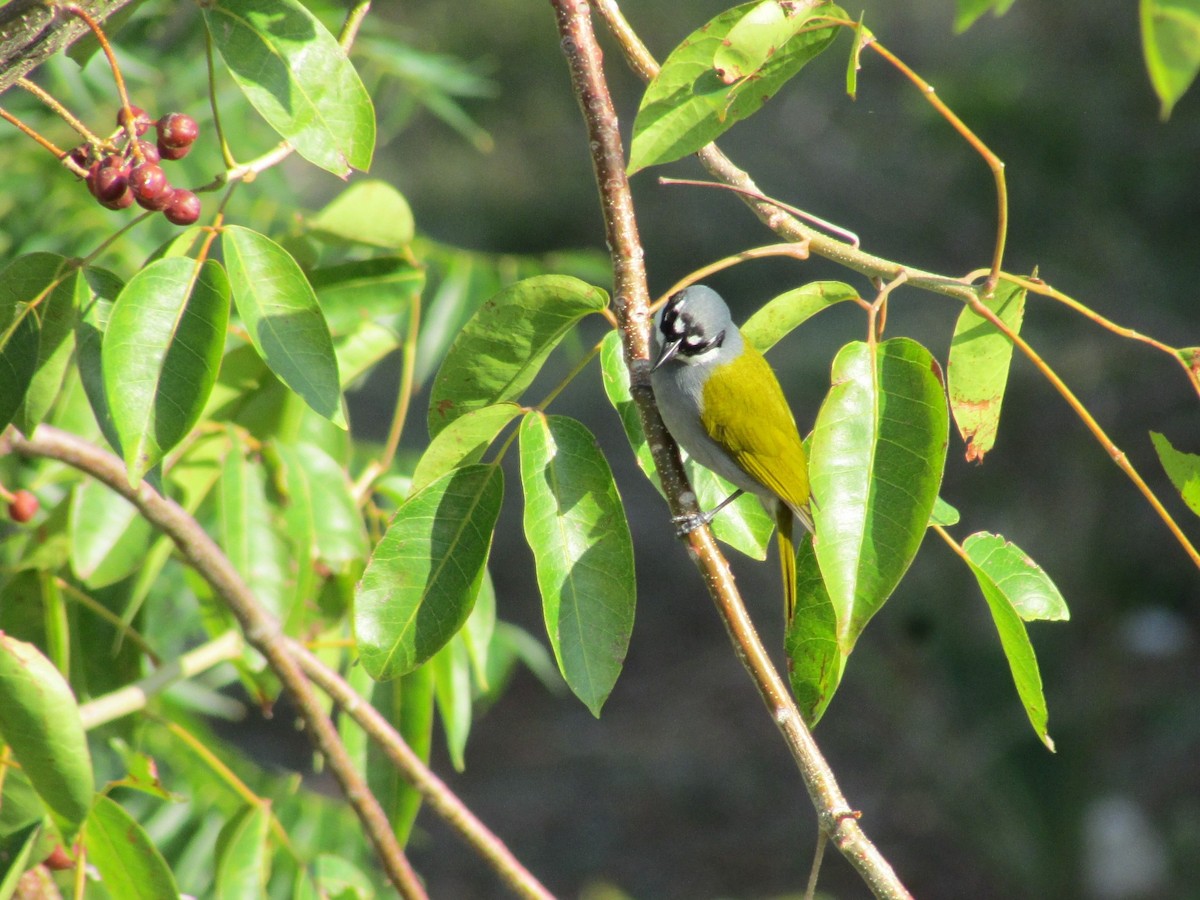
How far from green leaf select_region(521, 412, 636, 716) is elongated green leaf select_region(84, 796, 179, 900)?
68 cm

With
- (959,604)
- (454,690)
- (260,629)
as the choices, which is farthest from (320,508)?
(959,604)

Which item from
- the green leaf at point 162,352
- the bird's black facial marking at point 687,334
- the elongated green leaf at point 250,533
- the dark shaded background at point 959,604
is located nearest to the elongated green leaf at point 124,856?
the elongated green leaf at point 250,533

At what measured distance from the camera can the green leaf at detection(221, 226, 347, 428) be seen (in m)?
1.15

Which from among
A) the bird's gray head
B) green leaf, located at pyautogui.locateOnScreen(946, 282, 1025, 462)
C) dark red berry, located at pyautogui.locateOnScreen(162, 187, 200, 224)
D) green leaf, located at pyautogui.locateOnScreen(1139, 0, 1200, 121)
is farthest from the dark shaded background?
green leaf, located at pyautogui.locateOnScreen(1139, 0, 1200, 121)

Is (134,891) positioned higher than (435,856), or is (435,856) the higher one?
(134,891)

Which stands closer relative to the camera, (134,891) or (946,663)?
(134,891)

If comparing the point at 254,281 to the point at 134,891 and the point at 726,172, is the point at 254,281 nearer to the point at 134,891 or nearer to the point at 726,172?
the point at 726,172

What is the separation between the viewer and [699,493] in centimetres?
163

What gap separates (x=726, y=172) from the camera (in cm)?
138

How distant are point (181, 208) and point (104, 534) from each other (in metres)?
0.66

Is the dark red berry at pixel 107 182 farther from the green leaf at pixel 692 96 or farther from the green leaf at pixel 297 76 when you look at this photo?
the green leaf at pixel 692 96

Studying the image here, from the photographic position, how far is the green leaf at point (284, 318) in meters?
1.15

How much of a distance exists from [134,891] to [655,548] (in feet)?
30.9

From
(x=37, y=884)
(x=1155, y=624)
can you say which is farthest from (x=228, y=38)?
(x=1155, y=624)
